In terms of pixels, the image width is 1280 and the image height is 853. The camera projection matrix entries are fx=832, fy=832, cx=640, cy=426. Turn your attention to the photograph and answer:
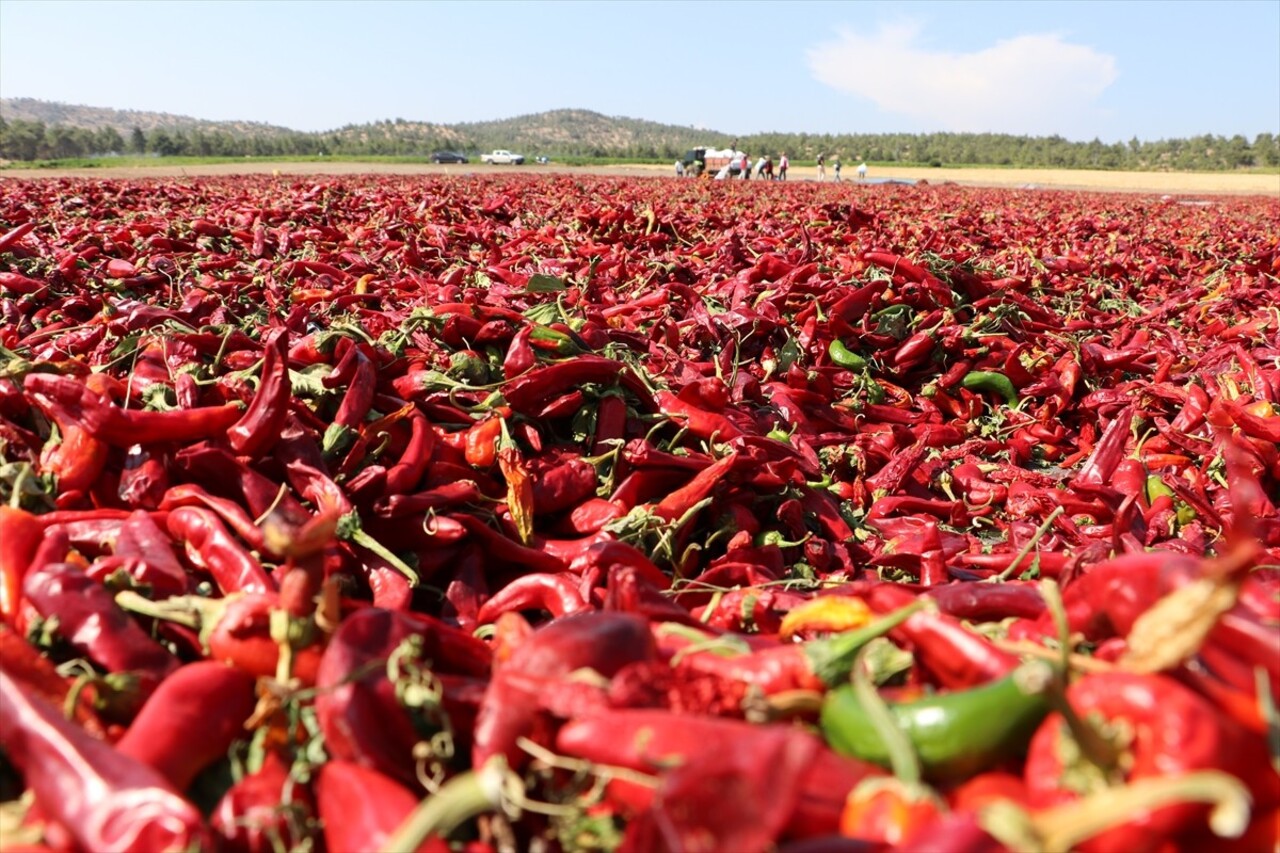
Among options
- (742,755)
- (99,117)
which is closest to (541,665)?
(742,755)

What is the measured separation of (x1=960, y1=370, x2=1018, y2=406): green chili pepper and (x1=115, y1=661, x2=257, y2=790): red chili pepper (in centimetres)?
601

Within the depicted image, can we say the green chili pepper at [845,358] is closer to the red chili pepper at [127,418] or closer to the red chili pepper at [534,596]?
the red chili pepper at [534,596]

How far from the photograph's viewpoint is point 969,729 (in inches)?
58.1

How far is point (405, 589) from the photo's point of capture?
2.97m

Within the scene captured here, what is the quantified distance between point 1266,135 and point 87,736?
10171 cm

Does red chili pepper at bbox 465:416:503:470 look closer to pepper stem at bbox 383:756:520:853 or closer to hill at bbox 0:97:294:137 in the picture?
pepper stem at bbox 383:756:520:853

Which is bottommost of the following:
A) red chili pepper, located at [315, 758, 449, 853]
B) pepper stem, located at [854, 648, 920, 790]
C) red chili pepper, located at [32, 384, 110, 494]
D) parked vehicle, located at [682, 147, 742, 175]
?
red chili pepper, located at [315, 758, 449, 853]

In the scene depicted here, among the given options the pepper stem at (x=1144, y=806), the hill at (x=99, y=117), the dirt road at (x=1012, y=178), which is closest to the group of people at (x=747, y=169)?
the dirt road at (x=1012, y=178)

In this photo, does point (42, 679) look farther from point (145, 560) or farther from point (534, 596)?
point (534, 596)

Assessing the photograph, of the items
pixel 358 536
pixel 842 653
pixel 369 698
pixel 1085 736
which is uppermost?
pixel 1085 736

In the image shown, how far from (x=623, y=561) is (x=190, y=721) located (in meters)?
1.66

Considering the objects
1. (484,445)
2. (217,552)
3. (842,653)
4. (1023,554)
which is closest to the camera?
(842,653)

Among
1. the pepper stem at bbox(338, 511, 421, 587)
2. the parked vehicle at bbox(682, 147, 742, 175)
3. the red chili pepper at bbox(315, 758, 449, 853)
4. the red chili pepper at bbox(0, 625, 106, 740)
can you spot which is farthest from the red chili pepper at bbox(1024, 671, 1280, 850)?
the parked vehicle at bbox(682, 147, 742, 175)

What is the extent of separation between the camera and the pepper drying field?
1.41m
